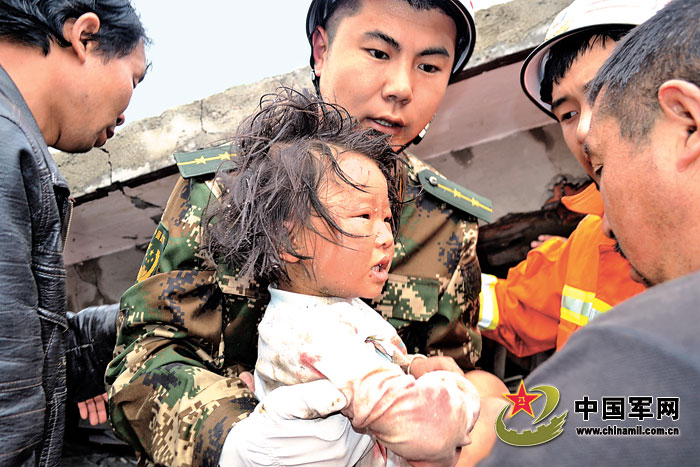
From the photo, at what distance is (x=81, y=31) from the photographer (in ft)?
6.07

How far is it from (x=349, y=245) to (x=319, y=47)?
1.06 m

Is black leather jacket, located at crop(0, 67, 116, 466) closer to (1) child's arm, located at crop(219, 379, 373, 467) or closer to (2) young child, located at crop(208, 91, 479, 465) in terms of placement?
(2) young child, located at crop(208, 91, 479, 465)

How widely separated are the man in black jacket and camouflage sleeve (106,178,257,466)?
22cm

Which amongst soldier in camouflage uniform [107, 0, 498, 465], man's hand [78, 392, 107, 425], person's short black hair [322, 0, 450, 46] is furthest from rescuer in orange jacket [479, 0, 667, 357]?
man's hand [78, 392, 107, 425]

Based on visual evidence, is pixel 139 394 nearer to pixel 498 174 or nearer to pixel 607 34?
pixel 607 34

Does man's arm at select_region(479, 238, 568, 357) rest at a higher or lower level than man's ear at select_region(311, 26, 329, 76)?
lower

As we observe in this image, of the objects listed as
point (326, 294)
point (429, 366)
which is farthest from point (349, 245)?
point (429, 366)

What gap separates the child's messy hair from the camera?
1.43 meters

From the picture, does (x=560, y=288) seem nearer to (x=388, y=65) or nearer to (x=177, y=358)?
(x=388, y=65)

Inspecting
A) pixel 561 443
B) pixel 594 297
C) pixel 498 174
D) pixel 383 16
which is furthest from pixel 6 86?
pixel 498 174

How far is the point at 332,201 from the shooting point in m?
1.43

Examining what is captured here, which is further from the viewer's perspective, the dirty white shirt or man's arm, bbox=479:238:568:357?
man's arm, bbox=479:238:568:357

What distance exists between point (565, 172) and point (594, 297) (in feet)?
4.21

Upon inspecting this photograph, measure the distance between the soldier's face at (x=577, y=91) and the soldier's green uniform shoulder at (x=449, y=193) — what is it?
0.40 metres
